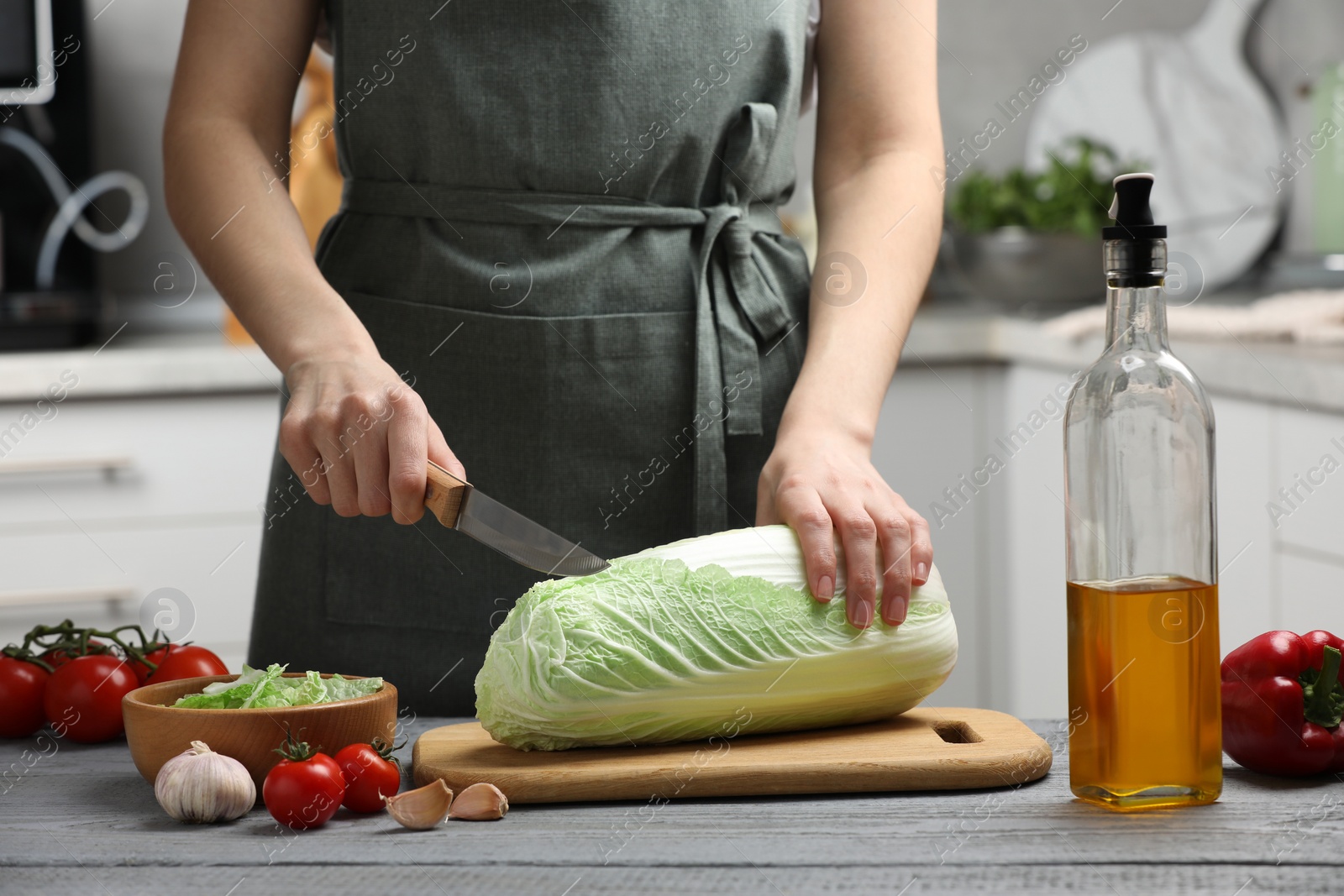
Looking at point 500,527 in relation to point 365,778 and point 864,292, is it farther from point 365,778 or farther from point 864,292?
point 864,292

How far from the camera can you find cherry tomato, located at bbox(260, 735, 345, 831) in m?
0.73

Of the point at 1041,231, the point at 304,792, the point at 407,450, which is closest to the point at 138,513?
the point at 407,450

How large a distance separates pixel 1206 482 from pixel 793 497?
28cm

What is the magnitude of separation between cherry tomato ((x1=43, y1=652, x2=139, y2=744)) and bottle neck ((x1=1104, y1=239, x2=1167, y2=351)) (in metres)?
0.72

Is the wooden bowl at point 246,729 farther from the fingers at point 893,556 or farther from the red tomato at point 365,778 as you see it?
the fingers at point 893,556

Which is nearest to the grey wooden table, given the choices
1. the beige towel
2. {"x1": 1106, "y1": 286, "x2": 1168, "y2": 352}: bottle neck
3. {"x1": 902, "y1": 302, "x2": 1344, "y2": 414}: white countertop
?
{"x1": 1106, "y1": 286, "x2": 1168, "y2": 352}: bottle neck

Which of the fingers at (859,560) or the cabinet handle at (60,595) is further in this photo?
the cabinet handle at (60,595)

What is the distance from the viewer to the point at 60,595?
2.10m

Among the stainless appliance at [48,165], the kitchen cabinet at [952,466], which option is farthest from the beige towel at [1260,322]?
the stainless appliance at [48,165]

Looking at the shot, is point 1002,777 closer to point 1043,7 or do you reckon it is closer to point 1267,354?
point 1267,354

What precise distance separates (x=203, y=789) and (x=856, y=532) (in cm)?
44

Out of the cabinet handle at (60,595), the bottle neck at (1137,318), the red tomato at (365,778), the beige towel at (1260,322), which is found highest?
the beige towel at (1260,322)

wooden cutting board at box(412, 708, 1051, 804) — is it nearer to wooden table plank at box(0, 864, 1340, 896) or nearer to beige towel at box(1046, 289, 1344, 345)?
wooden table plank at box(0, 864, 1340, 896)

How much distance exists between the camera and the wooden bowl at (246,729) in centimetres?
79
